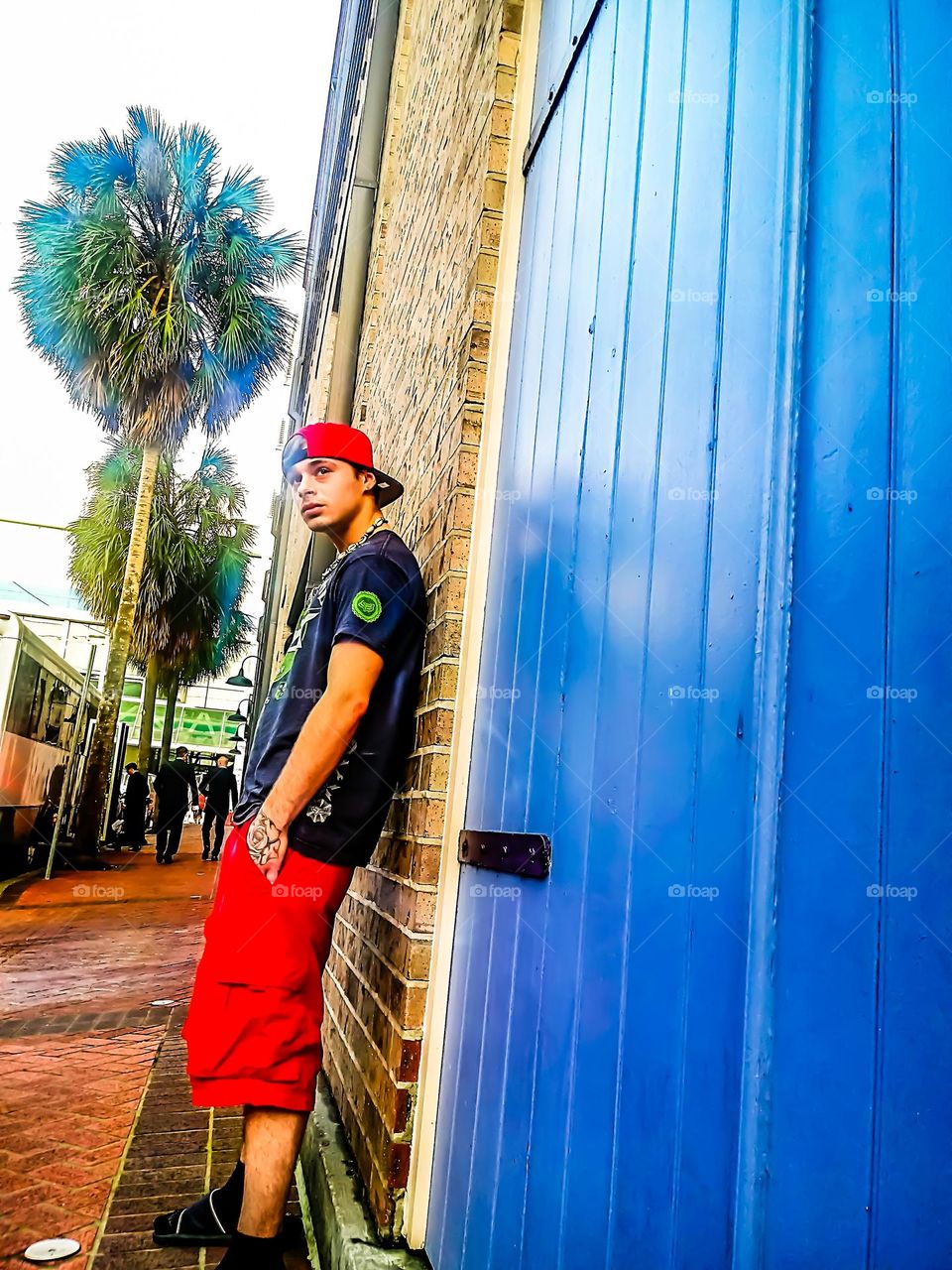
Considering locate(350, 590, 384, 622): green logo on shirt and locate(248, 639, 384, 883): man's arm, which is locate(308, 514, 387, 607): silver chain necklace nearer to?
locate(350, 590, 384, 622): green logo on shirt

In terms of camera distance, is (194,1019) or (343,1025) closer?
(194,1019)

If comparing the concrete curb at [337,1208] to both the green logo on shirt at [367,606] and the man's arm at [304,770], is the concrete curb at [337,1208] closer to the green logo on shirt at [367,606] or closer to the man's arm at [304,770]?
the man's arm at [304,770]

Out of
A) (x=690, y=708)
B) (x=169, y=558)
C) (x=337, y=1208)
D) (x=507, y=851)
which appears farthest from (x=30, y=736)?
(x=690, y=708)

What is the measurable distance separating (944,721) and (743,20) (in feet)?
2.94

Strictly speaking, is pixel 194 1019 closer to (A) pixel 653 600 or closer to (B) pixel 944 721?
(A) pixel 653 600

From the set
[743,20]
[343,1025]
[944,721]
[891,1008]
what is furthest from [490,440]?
[343,1025]

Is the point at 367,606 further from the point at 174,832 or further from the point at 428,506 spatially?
the point at 174,832

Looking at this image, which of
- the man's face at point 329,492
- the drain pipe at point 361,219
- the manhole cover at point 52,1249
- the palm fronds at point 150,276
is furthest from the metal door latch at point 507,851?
the palm fronds at point 150,276

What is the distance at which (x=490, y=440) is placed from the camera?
6.60 feet

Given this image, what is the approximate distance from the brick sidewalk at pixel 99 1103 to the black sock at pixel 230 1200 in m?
0.08

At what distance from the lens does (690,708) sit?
101 cm

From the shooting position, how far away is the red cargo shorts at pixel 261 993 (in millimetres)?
1719

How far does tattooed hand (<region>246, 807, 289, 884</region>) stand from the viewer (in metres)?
1.76

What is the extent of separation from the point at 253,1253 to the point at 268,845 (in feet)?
2.56
